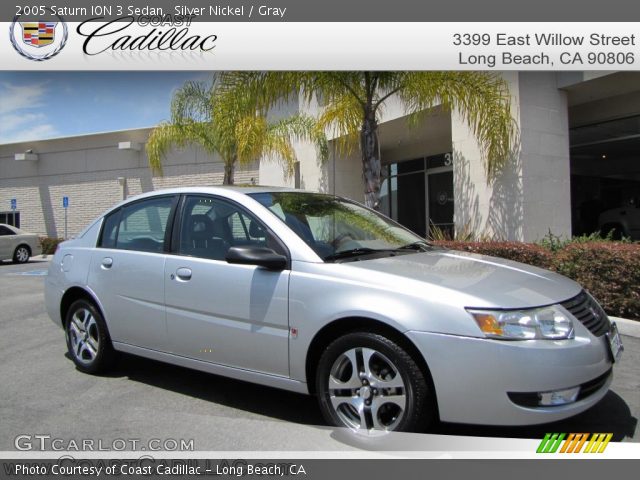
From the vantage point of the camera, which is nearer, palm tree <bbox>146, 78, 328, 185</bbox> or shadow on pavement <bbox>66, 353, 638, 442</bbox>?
shadow on pavement <bbox>66, 353, 638, 442</bbox>

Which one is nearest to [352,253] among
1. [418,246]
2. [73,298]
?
[418,246]

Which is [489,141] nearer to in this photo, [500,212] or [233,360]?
[500,212]

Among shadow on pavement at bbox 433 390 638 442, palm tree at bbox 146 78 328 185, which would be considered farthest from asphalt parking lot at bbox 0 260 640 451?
palm tree at bbox 146 78 328 185

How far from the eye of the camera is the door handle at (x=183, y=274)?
13.3ft

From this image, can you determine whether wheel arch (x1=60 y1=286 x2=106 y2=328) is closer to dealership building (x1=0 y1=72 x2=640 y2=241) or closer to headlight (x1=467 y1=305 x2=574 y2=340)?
headlight (x1=467 y1=305 x2=574 y2=340)

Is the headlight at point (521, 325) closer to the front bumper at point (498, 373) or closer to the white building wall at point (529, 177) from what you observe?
the front bumper at point (498, 373)

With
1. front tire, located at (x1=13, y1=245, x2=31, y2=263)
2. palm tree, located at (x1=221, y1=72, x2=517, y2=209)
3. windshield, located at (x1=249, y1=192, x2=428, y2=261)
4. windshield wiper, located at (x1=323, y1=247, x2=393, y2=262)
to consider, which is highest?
palm tree, located at (x1=221, y1=72, x2=517, y2=209)

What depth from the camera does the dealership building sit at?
402 inches

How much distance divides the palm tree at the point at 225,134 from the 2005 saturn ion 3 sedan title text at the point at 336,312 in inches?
268

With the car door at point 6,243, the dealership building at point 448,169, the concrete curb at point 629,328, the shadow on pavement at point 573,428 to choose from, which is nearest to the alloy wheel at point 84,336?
the shadow on pavement at point 573,428

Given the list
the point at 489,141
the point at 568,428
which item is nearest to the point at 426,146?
the point at 489,141

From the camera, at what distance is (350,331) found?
11.1ft

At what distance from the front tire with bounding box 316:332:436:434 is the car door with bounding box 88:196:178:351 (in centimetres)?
152

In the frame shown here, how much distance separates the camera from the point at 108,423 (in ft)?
12.5
